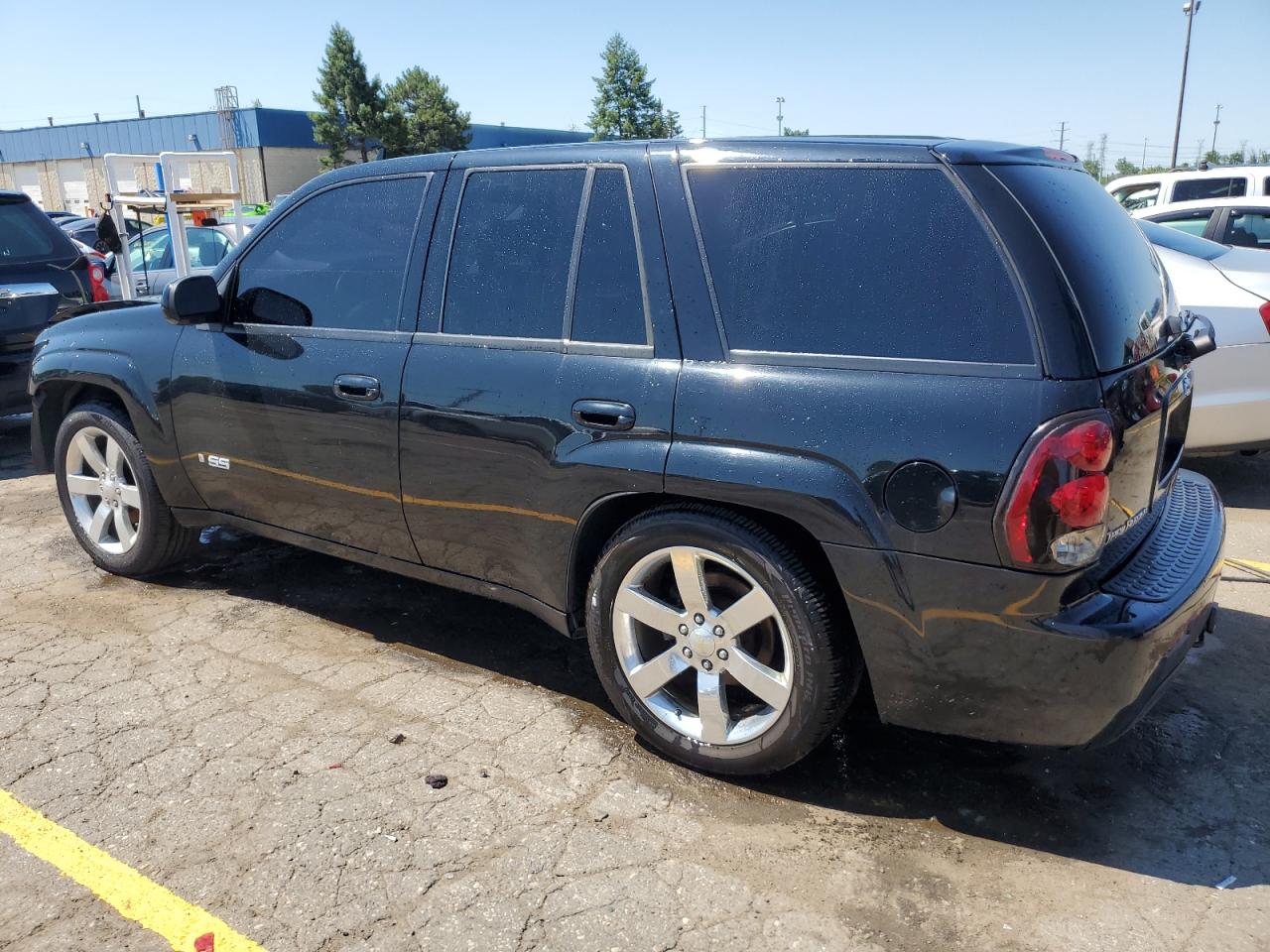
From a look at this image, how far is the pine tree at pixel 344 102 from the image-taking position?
173 ft

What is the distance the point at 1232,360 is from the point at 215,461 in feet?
17.3

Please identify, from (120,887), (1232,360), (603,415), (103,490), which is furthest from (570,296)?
(1232,360)

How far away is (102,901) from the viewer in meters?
2.48

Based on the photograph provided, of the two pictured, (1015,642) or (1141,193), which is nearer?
(1015,642)

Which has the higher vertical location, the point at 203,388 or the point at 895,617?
the point at 203,388

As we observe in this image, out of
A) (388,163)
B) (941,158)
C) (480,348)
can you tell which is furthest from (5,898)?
(941,158)

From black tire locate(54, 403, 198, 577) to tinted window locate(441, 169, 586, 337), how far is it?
199 cm

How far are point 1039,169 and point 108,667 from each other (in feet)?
12.1

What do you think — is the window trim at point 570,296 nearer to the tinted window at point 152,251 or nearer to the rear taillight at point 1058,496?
the rear taillight at point 1058,496

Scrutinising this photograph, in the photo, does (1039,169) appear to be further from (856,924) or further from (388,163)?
(388,163)

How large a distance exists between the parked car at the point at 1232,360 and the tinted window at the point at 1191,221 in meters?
2.83

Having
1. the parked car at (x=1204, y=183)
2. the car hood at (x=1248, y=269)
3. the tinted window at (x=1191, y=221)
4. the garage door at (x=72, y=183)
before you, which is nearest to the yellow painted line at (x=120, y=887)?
the car hood at (x=1248, y=269)

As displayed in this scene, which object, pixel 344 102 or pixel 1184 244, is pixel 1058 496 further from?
pixel 344 102

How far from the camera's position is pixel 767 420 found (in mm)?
2617
